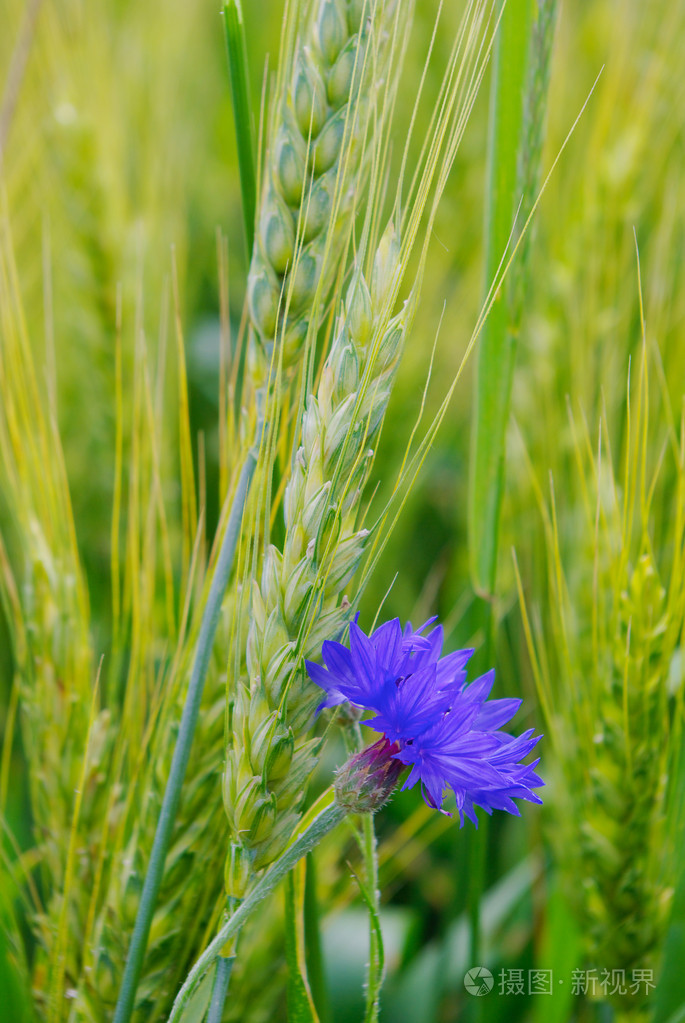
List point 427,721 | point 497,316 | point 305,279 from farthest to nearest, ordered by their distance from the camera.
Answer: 1. point 497,316
2. point 305,279
3. point 427,721

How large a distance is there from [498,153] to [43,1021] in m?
0.66

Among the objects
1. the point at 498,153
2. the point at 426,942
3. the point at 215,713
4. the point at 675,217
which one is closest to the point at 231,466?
the point at 215,713

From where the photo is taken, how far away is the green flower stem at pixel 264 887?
0.38 metres

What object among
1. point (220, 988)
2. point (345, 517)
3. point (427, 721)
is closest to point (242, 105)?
point (345, 517)

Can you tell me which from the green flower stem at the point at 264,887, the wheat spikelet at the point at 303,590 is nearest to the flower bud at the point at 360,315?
the wheat spikelet at the point at 303,590

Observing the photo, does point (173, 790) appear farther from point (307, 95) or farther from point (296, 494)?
point (307, 95)

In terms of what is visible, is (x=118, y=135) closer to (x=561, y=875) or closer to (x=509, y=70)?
(x=509, y=70)

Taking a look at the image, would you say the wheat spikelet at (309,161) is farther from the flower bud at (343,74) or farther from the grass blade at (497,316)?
the grass blade at (497,316)

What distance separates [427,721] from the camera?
1.24 ft

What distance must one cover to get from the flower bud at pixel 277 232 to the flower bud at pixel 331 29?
8cm

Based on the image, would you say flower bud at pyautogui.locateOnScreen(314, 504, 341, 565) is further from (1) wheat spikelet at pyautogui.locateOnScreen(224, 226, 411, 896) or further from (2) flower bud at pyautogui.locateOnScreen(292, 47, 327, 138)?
(2) flower bud at pyautogui.locateOnScreen(292, 47, 327, 138)

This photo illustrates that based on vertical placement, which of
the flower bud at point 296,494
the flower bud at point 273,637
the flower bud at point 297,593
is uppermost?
the flower bud at point 296,494

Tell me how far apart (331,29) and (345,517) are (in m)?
0.27

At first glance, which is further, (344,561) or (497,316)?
(497,316)
